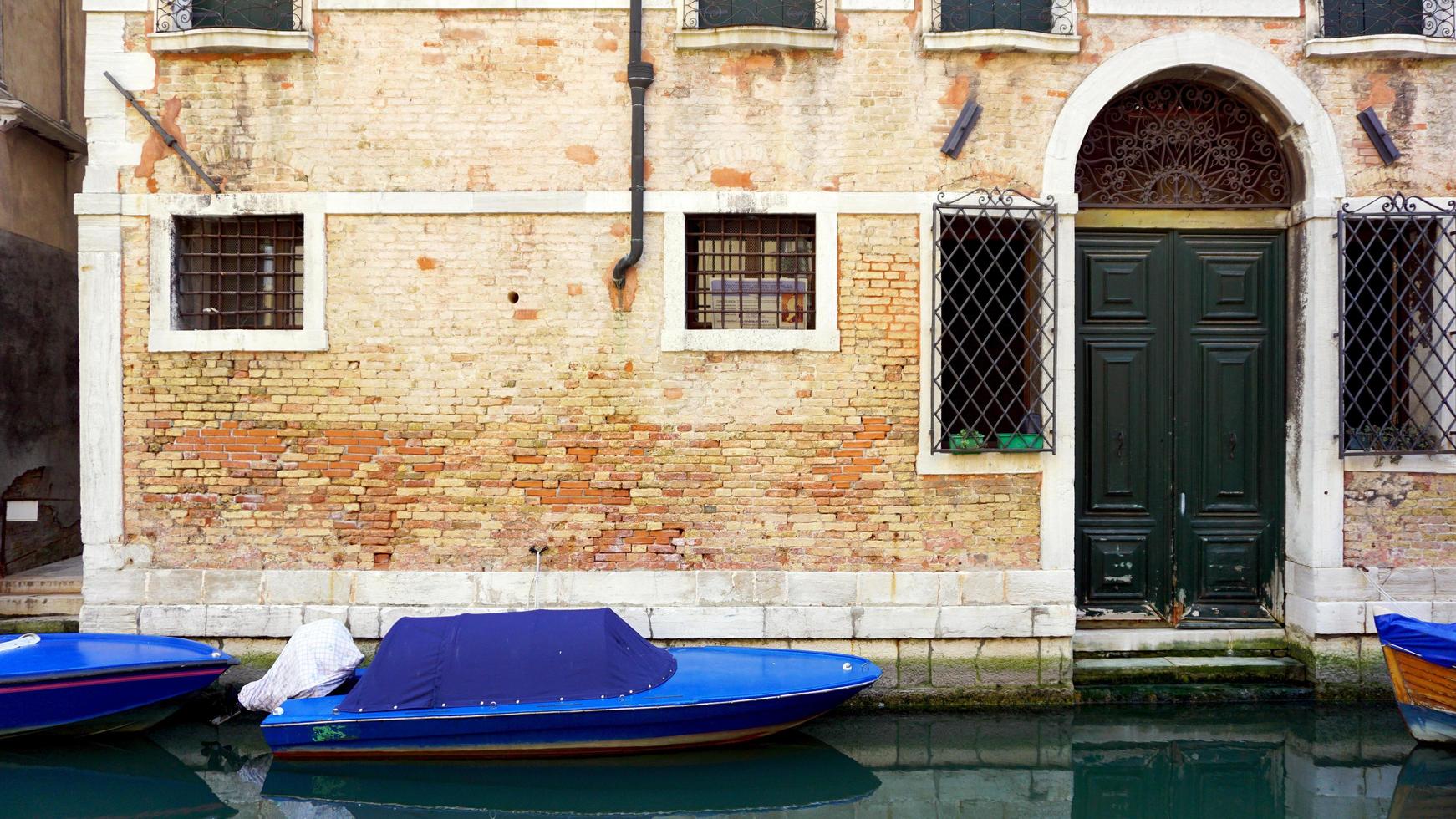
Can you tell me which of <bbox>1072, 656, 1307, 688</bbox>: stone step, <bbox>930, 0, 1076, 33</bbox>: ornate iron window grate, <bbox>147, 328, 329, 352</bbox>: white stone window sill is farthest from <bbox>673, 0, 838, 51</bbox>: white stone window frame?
<bbox>1072, 656, 1307, 688</bbox>: stone step

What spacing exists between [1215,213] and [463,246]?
5.34 metres

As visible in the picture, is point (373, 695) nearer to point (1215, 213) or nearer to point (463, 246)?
point (463, 246)

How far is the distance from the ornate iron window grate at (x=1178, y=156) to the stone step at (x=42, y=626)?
7.95 m

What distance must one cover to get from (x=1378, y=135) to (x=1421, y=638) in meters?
Answer: 3.37

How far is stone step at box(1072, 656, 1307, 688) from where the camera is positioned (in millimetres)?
7184

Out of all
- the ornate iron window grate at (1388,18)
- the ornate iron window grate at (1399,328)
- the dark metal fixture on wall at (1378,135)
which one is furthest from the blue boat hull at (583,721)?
the ornate iron window grate at (1388,18)

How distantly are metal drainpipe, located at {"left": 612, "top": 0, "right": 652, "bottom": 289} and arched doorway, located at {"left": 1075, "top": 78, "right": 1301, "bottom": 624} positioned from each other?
3129 millimetres

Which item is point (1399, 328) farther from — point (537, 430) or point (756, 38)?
point (537, 430)

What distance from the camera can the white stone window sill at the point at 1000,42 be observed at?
6.87 m

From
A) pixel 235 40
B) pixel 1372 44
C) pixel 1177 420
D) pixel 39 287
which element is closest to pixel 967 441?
pixel 1177 420

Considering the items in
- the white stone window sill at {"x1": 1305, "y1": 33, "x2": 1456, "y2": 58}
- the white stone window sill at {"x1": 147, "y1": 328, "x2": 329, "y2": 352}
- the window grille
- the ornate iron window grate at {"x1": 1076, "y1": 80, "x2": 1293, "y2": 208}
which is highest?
the white stone window sill at {"x1": 1305, "y1": 33, "x2": 1456, "y2": 58}

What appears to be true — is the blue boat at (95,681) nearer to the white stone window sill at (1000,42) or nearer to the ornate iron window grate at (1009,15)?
the white stone window sill at (1000,42)

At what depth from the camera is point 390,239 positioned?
23.2 ft

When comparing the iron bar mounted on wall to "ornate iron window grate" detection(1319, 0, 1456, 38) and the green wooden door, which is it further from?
"ornate iron window grate" detection(1319, 0, 1456, 38)
